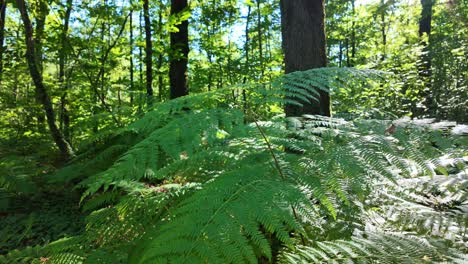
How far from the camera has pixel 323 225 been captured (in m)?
1.78

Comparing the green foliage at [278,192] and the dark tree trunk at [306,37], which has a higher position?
the dark tree trunk at [306,37]

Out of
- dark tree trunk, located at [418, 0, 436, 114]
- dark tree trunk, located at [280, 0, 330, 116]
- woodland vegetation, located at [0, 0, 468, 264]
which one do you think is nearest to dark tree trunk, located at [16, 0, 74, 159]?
woodland vegetation, located at [0, 0, 468, 264]

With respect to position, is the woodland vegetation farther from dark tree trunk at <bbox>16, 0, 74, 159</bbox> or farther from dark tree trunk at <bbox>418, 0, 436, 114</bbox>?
dark tree trunk at <bbox>418, 0, 436, 114</bbox>

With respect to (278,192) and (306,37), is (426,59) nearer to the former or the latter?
(306,37)

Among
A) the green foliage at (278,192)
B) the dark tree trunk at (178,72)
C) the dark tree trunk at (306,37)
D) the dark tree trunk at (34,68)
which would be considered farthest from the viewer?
the dark tree trunk at (178,72)

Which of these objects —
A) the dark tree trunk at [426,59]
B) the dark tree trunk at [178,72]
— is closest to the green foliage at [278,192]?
the dark tree trunk at [178,72]

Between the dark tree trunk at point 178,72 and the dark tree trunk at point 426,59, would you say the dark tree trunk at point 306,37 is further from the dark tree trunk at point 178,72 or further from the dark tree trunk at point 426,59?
the dark tree trunk at point 426,59

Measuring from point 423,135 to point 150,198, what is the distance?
1.44 metres

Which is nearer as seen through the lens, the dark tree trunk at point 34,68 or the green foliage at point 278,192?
the green foliage at point 278,192

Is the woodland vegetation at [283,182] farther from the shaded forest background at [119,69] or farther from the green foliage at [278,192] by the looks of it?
the shaded forest background at [119,69]

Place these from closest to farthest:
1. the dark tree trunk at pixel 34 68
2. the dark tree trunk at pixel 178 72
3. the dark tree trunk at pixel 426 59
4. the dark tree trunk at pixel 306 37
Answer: the dark tree trunk at pixel 306 37 < the dark tree trunk at pixel 34 68 < the dark tree trunk at pixel 178 72 < the dark tree trunk at pixel 426 59

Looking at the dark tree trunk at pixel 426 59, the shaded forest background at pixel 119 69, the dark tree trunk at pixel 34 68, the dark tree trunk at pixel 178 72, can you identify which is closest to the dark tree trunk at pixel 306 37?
the shaded forest background at pixel 119 69

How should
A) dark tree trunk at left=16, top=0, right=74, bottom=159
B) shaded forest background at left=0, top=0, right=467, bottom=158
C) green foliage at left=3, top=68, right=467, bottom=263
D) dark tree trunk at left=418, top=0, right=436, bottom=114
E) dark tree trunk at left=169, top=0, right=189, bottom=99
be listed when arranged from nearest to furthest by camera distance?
green foliage at left=3, top=68, right=467, bottom=263 → dark tree trunk at left=16, top=0, right=74, bottom=159 → shaded forest background at left=0, top=0, right=467, bottom=158 → dark tree trunk at left=169, top=0, right=189, bottom=99 → dark tree trunk at left=418, top=0, right=436, bottom=114

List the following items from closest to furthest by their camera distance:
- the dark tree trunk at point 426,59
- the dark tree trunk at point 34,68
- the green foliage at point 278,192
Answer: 1. the green foliage at point 278,192
2. the dark tree trunk at point 34,68
3. the dark tree trunk at point 426,59
